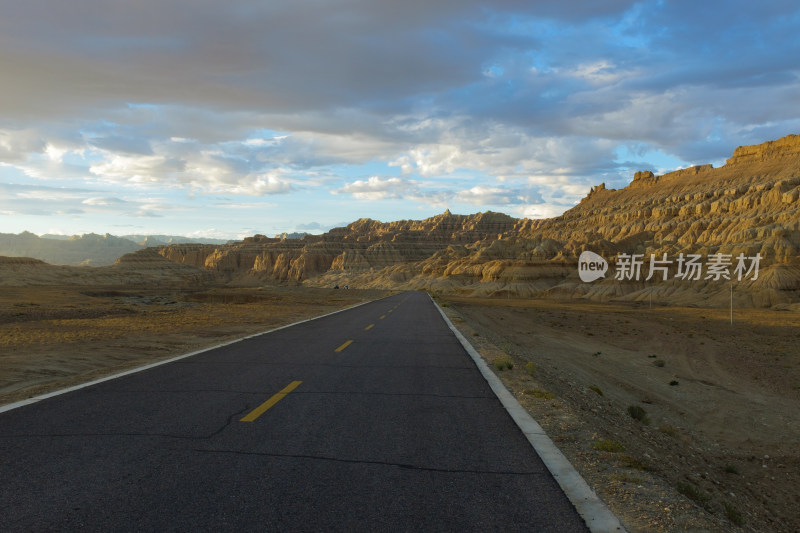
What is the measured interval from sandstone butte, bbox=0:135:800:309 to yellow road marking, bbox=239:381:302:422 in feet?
278

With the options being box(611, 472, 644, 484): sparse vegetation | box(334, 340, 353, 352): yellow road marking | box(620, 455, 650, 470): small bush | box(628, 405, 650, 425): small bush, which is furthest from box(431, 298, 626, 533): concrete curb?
box(334, 340, 353, 352): yellow road marking

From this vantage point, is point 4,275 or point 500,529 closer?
point 500,529

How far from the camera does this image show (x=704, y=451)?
36.1 feet

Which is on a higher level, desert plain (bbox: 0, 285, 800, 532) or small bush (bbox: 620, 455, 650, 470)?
small bush (bbox: 620, 455, 650, 470)

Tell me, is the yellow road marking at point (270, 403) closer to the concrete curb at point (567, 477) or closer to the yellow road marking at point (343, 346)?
the concrete curb at point (567, 477)

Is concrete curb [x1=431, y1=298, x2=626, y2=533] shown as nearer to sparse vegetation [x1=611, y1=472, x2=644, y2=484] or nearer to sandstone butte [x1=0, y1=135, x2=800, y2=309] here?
sparse vegetation [x1=611, y1=472, x2=644, y2=484]

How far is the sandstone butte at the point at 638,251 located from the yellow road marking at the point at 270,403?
278 feet

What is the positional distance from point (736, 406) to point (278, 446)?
1884 cm

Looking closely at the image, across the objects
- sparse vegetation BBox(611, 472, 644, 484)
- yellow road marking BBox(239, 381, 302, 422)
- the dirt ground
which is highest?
sparse vegetation BBox(611, 472, 644, 484)

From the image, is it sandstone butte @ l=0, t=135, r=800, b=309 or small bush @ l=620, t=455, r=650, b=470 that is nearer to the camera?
small bush @ l=620, t=455, r=650, b=470

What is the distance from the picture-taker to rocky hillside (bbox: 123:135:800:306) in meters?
90.5

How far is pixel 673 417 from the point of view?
50.1 feet

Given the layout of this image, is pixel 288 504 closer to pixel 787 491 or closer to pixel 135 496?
pixel 135 496

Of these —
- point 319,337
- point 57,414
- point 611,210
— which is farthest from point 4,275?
point 611,210
